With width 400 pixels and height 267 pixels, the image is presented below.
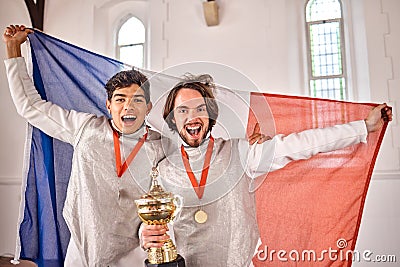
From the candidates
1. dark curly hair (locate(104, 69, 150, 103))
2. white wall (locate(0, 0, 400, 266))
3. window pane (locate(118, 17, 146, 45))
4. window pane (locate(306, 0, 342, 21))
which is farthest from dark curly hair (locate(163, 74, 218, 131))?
window pane (locate(118, 17, 146, 45))

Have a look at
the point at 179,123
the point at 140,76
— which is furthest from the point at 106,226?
the point at 140,76

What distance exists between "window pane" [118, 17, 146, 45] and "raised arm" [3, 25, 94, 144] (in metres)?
1.79

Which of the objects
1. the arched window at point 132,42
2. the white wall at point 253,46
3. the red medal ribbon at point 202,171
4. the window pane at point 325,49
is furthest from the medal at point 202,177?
the arched window at point 132,42

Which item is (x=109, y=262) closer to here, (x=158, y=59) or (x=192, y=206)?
(x=192, y=206)

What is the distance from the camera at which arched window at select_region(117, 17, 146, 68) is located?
3516mm

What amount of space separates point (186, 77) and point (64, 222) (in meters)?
0.84

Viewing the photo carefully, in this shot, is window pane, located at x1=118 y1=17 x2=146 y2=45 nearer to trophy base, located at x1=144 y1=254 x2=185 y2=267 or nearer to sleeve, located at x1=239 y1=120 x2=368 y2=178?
sleeve, located at x1=239 y1=120 x2=368 y2=178

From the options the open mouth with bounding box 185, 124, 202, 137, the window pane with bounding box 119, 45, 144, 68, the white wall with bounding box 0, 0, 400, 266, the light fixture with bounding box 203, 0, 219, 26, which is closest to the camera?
the open mouth with bounding box 185, 124, 202, 137

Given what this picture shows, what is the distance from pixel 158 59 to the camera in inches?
125

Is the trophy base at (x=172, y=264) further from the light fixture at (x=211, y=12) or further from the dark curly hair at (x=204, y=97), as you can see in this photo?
the light fixture at (x=211, y=12)

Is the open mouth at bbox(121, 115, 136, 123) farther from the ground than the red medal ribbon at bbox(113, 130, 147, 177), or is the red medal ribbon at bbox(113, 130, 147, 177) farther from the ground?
the open mouth at bbox(121, 115, 136, 123)

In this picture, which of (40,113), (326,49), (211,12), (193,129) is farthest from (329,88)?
(40,113)

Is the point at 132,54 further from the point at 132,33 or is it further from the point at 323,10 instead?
the point at 323,10

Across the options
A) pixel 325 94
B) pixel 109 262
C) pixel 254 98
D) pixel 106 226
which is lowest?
pixel 109 262
